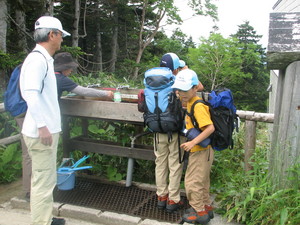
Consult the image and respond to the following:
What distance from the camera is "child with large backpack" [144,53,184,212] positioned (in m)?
3.07

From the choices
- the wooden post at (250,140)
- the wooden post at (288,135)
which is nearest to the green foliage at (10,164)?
the wooden post at (250,140)

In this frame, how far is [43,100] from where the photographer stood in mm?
2559

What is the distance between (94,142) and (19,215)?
55.2 inches

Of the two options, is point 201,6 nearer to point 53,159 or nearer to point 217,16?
point 217,16

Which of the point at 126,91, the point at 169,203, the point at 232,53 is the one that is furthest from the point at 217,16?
the point at 169,203

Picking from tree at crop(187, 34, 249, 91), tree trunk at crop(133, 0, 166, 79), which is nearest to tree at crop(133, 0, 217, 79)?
tree trunk at crop(133, 0, 166, 79)

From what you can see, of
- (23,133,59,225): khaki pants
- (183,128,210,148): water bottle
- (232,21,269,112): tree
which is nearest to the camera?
(23,133,59,225): khaki pants

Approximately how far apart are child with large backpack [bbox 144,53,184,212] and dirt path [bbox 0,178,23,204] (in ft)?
6.02

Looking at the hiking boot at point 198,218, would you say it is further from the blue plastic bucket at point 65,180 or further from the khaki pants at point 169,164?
the blue plastic bucket at point 65,180

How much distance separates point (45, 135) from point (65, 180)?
138cm

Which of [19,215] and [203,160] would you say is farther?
[19,215]

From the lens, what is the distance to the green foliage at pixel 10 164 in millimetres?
4223

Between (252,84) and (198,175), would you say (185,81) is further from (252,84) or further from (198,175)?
(252,84)

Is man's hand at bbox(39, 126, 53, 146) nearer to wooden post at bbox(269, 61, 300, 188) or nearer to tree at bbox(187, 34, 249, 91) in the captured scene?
wooden post at bbox(269, 61, 300, 188)
